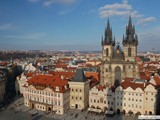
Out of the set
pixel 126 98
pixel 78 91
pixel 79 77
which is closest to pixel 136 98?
pixel 126 98

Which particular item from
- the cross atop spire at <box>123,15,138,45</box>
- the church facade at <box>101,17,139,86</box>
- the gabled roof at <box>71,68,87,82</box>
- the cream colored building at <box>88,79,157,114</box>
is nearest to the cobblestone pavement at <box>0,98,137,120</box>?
the cream colored building at <box>88,79,157,114</box>

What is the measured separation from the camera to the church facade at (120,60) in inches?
3426

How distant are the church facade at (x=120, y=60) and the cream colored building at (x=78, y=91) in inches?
558

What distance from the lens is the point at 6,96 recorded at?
321ft

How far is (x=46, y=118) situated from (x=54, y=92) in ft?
29.8

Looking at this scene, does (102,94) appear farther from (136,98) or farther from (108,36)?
(108,36)

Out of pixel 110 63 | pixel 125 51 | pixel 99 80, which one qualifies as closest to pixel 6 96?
pixel 99 80

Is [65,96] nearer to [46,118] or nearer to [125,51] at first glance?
[46,118]

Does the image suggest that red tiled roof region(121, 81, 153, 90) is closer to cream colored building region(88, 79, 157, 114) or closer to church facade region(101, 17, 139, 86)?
cream colored building region(88, 79, 157, 114)

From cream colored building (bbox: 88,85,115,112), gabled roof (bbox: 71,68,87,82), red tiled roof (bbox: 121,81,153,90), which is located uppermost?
gabled roof (bbox: 71,68,87,82)

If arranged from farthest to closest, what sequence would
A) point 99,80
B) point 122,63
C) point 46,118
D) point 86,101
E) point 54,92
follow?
point 99,80 < point 122,63 < point 86,101 < point 54,92 < point 46,118

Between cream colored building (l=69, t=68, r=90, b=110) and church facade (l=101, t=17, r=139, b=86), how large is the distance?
14.2 m

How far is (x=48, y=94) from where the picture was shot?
77.5 m

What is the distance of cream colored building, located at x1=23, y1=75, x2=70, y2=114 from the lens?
75.7 metres
